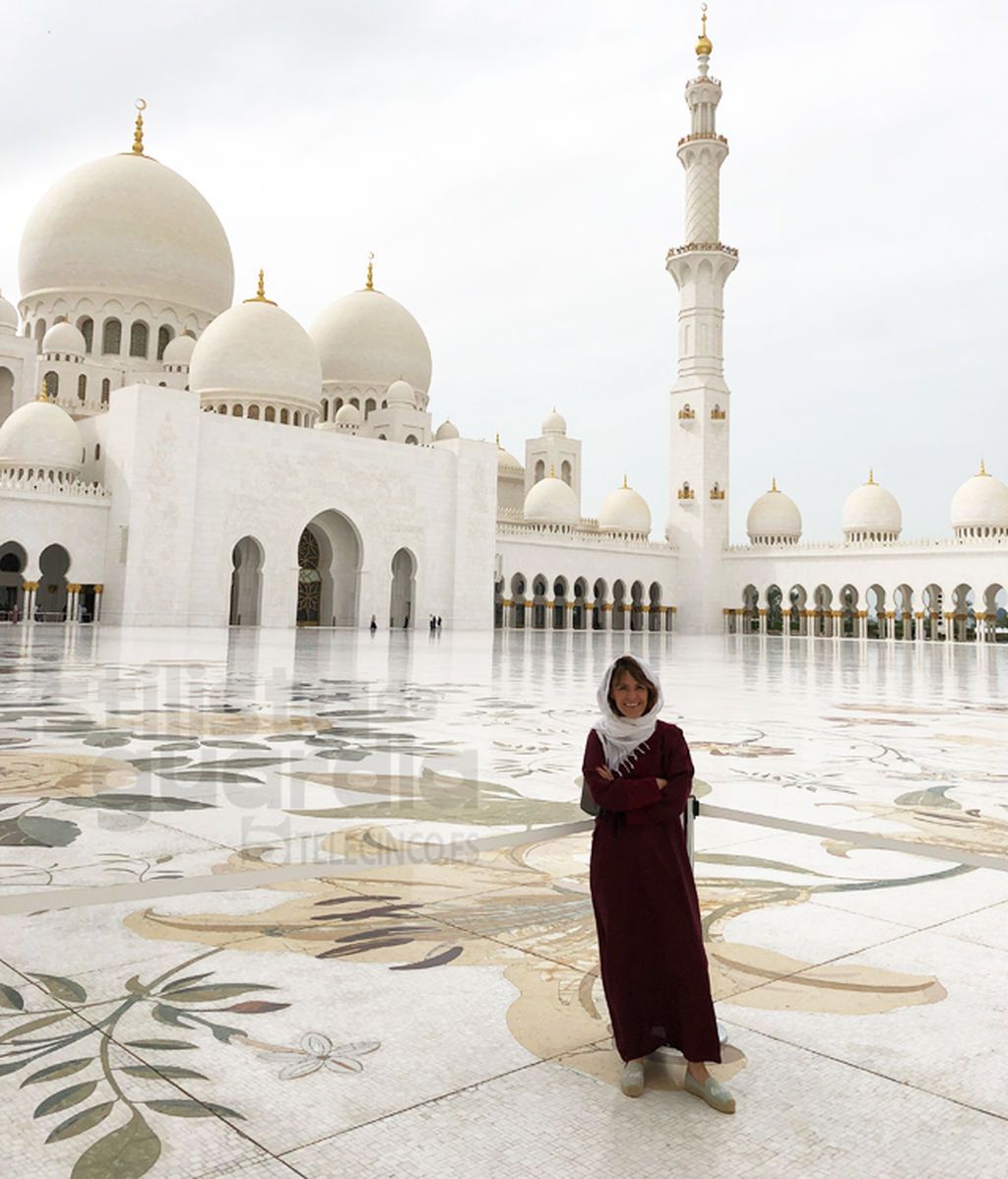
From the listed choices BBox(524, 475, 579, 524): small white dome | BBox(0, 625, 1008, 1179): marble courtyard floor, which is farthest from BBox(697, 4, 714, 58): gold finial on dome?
BBox(0, 625, 1008, 1179): marble courtyard floor

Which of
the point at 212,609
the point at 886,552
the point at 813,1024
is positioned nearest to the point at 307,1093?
Result: the point at 813,1024

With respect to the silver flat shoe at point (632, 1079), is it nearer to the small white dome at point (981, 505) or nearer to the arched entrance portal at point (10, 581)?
the arched entrance portal at point (10, 581)

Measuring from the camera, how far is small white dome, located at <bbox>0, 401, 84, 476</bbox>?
21.5 metres

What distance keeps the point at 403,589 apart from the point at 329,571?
2.25m

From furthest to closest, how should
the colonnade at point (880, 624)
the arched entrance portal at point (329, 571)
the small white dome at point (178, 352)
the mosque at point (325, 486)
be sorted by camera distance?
1. the colonnade at point (880, 624)
2. the small white dome at point (178, 352)
3. the arched entrance portal at point (329, 571)
4. the mosque at point (325, 486)

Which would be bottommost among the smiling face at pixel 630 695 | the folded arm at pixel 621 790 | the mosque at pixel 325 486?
the folded arm at pixel 621 790

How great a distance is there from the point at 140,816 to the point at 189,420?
66.1ft

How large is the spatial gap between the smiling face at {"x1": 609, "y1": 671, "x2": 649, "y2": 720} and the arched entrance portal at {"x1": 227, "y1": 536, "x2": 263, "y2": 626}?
875 inches

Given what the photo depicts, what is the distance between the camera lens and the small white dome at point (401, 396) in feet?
94.1

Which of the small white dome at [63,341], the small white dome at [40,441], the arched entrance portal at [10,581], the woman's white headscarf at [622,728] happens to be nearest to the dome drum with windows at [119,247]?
the small white dome at [63,341]

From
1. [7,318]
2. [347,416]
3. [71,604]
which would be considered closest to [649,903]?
[71,604]

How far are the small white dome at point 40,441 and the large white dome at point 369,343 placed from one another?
394 inches

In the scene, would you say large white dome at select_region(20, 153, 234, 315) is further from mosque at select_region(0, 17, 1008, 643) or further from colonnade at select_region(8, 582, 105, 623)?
colonnade at select_region(8, 582, 105, 623)

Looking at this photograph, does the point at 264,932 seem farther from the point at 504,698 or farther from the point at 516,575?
the point at 516,575
